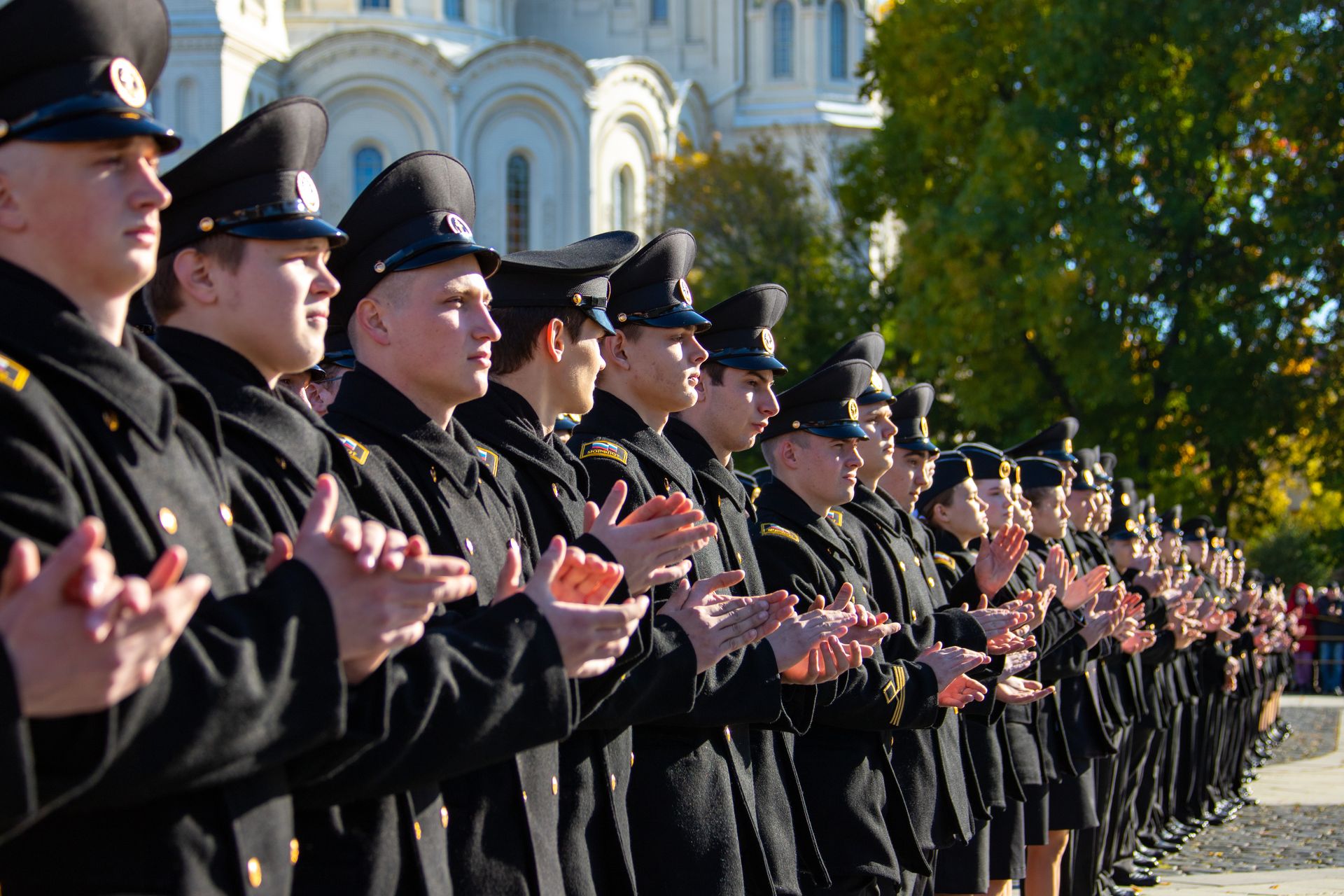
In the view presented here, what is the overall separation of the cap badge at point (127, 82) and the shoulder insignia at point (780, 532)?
10.9 ft

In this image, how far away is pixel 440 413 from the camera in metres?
3.71

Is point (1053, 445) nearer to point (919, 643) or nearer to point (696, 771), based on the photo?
point (919, 643)

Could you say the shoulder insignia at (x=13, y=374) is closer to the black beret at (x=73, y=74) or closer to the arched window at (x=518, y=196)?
the black beret at (x=73, y=74)

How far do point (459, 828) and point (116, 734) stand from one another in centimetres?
124

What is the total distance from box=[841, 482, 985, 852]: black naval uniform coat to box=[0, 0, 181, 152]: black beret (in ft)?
12.9

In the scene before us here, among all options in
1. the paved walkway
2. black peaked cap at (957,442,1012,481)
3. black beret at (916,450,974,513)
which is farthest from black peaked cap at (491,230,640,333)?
the paved walkway

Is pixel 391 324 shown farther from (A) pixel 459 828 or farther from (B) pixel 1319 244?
(B) pixel 1319 244

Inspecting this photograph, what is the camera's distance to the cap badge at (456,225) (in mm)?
3750

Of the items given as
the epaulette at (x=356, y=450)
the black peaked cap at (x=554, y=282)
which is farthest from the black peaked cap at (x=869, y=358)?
the epaulette at (x=356, y=450)

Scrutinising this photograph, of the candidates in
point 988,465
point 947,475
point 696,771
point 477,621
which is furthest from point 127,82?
point 988,465

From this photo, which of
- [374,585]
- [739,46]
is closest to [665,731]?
[374,585]

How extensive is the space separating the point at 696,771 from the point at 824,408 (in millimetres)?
1941

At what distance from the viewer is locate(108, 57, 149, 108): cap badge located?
2633 mm

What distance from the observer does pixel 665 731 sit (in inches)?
178
